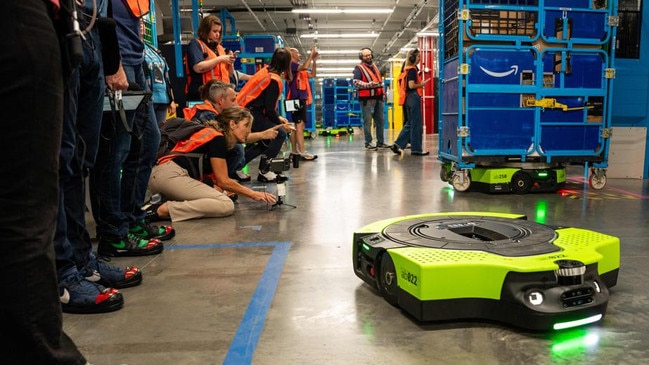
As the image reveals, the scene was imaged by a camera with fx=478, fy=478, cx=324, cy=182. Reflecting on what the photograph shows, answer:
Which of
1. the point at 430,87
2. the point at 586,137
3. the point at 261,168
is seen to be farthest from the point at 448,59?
the point at 430,87

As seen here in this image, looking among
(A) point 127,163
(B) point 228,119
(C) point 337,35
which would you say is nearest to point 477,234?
(A) point 127,163

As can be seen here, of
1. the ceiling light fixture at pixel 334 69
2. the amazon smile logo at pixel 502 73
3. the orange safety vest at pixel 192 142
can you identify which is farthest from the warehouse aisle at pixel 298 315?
the ceiling light fixture at pixel 334 69

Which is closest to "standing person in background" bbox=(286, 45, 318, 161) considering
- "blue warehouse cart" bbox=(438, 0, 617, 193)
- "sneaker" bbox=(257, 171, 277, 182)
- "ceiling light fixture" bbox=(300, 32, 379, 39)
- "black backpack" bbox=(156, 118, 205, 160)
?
"sneaker" bbox=(257, 171, 277, 182)

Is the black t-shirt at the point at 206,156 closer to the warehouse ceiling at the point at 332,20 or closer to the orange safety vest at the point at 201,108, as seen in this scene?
the orange safety vest at the point at 201,108

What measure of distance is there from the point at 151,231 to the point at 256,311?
1368 mm

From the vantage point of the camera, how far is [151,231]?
2.86 meters

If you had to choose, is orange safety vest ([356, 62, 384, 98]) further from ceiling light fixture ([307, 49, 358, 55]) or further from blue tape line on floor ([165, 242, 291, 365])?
ceiling light fixture ([307, 49, 358, 55])

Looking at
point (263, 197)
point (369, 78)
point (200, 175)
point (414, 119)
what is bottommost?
point (263, 197)

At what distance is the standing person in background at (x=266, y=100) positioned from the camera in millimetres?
5156

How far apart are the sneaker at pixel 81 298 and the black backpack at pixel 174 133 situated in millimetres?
1939

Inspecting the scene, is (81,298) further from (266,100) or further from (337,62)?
(337,62)

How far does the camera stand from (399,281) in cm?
167

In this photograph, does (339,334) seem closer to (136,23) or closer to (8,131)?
(8,131)

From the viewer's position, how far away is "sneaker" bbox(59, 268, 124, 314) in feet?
5.80
